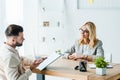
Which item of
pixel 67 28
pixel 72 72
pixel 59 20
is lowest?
pixel 72 72

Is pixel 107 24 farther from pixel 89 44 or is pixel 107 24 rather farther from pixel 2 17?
pixel 2 17

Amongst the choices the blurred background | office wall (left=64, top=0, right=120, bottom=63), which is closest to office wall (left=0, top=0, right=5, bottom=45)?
the blurred background

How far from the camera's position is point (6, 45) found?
2.66 m

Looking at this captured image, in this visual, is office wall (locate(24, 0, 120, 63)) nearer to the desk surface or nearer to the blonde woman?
the blonde woman

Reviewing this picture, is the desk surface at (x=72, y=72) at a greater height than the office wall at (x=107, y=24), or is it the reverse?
the office wall at (x=107, y=24)

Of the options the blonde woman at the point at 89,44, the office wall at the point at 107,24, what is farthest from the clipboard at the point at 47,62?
the office wall at the point at 107,24

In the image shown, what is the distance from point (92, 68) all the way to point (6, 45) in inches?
35.4

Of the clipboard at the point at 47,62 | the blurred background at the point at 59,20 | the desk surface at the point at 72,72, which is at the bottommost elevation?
the desk surface at the point at 72,72

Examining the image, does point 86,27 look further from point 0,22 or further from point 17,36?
point 0,22

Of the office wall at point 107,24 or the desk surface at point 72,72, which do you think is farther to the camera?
the office wall at point 107,24

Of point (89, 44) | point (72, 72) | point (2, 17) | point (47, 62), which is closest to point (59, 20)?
point (2, 17)

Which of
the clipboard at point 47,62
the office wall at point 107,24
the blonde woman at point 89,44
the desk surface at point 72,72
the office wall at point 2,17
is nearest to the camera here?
the desk surface at point 72,72

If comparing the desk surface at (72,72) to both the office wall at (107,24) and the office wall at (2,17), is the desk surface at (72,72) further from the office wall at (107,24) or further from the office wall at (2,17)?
the office wall at (2,17)

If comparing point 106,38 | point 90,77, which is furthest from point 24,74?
point 106,38
